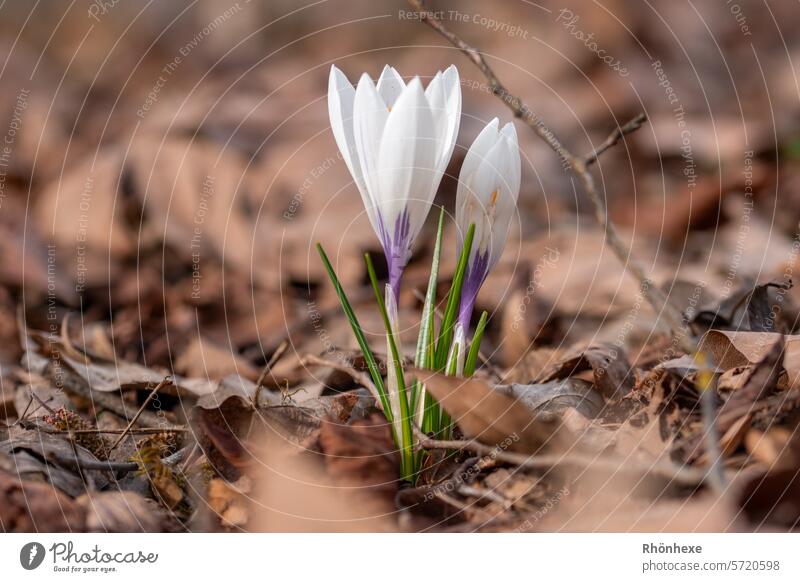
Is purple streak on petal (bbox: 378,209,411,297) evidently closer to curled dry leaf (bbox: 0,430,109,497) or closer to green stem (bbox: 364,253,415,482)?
green stem (bbox: 364,253,415,482)

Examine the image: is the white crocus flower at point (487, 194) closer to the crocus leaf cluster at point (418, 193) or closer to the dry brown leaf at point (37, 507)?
the crocus leaf cluster at point (418, 193)

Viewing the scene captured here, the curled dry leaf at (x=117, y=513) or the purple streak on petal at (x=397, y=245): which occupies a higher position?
the purple streak on petal at (x=397, y=245)

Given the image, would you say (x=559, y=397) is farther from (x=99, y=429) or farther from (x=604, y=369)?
(x=99, y=429)

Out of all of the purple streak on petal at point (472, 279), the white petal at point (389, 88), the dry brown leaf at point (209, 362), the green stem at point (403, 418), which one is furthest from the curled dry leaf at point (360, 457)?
the dry brown leaf at point (209, 362)

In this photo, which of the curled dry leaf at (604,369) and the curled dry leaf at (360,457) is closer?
the curled dry leaf at (360,457)

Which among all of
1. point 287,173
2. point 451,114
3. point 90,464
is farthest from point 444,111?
point 287,173

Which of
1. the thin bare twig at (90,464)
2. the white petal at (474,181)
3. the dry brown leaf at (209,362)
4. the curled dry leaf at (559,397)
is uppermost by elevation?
the white petal at (474,181)

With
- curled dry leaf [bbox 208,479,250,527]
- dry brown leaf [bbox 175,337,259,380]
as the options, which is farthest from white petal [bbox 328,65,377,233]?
dry brown leaf [bbox 175,337,259,380]
